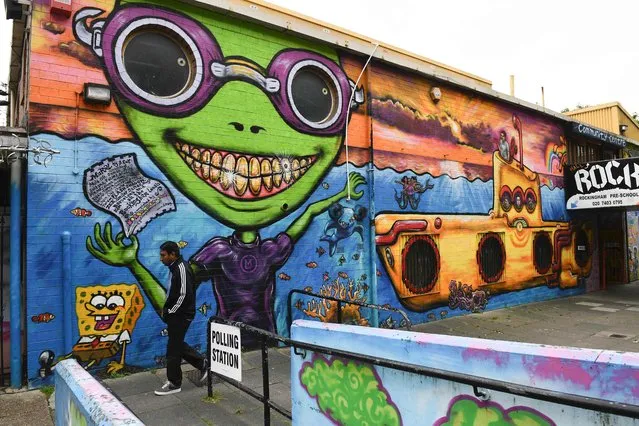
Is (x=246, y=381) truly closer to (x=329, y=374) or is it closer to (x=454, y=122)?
(x=329, y=374)

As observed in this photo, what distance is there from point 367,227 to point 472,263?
344 cm

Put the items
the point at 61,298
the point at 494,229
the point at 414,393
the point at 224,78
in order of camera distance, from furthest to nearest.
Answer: the point at 494,229, the point at 224,78, the point at 61,298, the point at 414,393

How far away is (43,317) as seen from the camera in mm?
5488

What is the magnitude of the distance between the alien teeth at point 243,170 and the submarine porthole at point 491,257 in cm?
551

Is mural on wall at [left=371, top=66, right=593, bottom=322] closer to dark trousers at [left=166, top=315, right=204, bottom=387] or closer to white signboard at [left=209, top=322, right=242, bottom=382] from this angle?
dark trousers at [left=166, top=315, right=204, bottom=387]

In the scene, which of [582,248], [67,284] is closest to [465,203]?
[582,248]

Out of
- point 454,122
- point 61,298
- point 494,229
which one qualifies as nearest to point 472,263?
point 494,229

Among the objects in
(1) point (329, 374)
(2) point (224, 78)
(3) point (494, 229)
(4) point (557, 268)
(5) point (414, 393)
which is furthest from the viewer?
(4) point (557, 268)

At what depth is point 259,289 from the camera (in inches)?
290

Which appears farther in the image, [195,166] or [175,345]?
[195,166]

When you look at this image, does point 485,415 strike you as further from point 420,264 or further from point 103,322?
point 420,264

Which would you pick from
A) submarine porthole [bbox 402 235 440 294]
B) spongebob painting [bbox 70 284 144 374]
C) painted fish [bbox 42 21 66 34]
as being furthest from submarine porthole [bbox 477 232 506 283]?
painted fish [bbox 42 21 66 34]

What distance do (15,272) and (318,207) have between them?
4635 mm

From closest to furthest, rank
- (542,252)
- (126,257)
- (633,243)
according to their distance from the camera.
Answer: (126,257) → (542,252) → (633,243)
